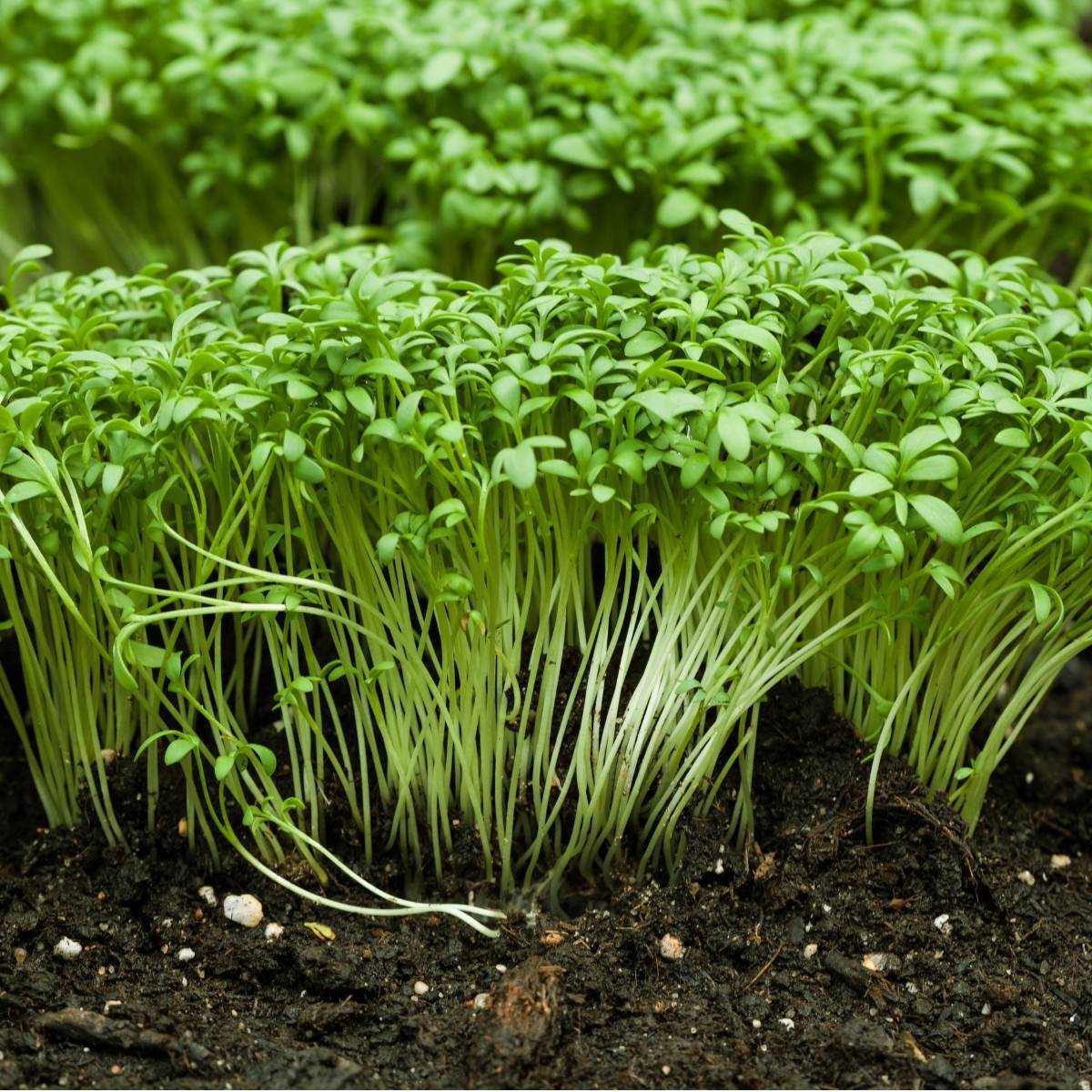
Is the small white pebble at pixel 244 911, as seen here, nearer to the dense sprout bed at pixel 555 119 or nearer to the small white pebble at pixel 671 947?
the small white pebble at pixel 671 947

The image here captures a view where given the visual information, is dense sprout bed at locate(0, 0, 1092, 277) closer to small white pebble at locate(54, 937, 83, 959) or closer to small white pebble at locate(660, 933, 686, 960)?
small white pebble at locate(660, 933, 686, 960)

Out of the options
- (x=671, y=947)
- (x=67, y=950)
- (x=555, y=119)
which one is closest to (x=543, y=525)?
(x=671, y=947)

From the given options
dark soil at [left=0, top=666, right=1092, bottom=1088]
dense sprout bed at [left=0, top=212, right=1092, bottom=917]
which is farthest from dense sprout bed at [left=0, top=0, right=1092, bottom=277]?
dark soil at [left=0, top=666, right=1092, bottom=1088]

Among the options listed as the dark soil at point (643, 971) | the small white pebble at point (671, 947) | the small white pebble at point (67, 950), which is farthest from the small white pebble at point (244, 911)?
the small white pebble at point (671, 947)

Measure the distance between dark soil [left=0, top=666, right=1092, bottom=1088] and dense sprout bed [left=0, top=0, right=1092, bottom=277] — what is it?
1135mm

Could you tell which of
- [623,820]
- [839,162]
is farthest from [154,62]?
[623,820]

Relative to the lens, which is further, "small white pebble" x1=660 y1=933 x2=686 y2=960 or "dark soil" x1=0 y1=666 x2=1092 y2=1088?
"small white pebble" x1=660 y1=933 x2=686 y2=960

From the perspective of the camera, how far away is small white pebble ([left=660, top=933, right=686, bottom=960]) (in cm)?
168

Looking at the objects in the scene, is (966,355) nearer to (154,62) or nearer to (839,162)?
(839,162)

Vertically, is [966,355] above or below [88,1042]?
above

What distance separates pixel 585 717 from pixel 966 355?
0.71 m

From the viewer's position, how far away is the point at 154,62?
2.90 m

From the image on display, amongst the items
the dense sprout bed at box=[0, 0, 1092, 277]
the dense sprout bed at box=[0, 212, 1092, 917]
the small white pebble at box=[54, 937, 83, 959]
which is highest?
the dense sprout bed at box=[0, 0, 1092, 277]

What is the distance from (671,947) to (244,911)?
59 cm
